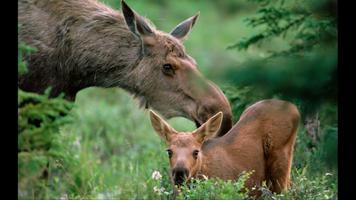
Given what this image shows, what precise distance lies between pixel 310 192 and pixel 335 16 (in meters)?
2.54

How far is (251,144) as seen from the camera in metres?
7.68

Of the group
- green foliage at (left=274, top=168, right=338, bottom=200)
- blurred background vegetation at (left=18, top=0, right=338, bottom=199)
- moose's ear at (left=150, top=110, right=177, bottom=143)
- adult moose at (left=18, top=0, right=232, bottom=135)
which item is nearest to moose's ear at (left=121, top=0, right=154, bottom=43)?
adult moose at (left=18, top=0, right=232, bottom=135)

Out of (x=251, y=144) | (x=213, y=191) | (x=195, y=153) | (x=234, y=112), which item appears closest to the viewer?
(x=213, y=191)

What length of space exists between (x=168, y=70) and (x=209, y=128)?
3.50ft

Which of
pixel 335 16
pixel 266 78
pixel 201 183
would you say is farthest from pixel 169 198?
pixel 266 78

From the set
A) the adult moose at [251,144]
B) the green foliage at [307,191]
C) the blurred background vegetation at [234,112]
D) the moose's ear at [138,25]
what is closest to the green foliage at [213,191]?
the blurred background vegetation at [234,112]

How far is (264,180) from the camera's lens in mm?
7621

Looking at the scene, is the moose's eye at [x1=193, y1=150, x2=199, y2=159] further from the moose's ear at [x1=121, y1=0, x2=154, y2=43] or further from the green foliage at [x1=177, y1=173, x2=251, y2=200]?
the moose's ear at [x1=121, y1=0, x2=154, y2=43]

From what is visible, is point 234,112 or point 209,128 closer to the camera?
point 209,128

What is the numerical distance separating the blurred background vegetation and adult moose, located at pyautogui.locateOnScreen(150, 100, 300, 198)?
0.85 feet

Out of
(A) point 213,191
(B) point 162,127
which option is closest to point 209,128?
(B) point 162,127

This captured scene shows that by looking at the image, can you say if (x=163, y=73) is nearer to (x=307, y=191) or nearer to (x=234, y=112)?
(x=234, y=112)

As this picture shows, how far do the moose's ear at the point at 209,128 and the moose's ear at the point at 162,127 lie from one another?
0.90 ft
